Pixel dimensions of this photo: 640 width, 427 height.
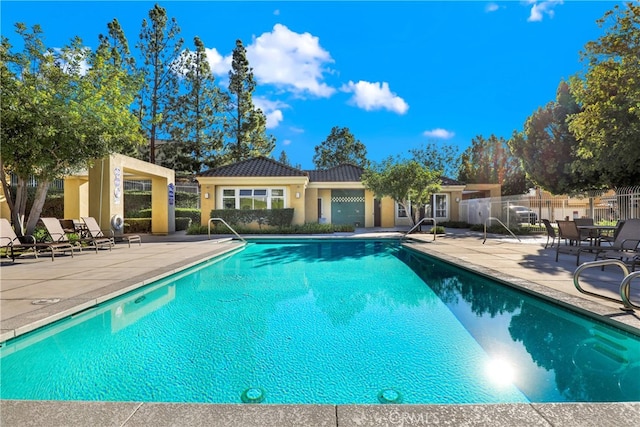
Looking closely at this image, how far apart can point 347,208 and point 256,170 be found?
23.3 feet

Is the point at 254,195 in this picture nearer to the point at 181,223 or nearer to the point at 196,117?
the point at 181,223

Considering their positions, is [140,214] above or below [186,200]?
below

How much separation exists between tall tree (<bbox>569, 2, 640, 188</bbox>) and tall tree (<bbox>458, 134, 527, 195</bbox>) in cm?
2749

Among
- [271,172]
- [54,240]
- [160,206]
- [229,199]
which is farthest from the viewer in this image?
[229,199]

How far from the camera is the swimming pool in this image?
2.90 metres

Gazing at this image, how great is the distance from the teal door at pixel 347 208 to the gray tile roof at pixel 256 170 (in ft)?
13.8

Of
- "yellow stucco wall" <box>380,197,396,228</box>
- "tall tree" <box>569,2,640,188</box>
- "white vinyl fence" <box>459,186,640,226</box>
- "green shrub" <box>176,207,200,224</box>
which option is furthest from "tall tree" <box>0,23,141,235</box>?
"white vinyl fence" <box>459,186,640,226</box>

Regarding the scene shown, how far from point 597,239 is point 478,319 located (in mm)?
6692

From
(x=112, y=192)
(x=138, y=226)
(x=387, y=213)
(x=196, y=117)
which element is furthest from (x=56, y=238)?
(x=196, y=117)

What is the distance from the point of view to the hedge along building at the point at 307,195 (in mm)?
19531

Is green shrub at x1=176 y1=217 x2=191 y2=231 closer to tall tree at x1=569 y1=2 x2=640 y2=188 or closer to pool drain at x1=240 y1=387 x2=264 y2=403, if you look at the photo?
pool drain at x1=240 y1=387 x2=264 y2=403

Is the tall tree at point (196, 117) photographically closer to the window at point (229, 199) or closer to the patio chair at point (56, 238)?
the window at point (229, 199)

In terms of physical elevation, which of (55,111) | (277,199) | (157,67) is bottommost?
(277,199)

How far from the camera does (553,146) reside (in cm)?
1902
